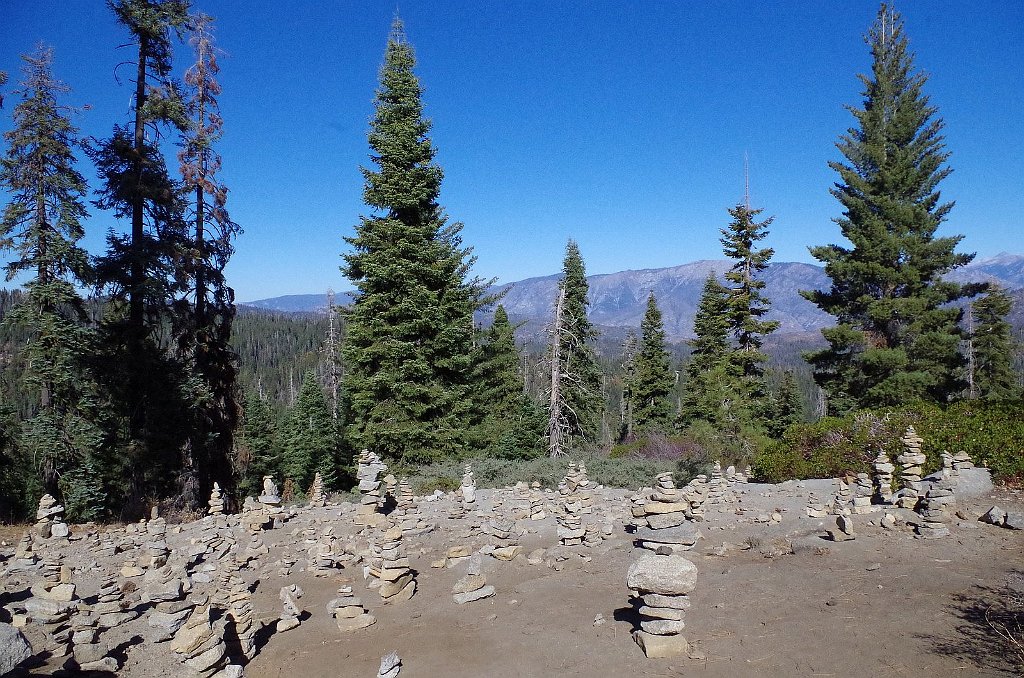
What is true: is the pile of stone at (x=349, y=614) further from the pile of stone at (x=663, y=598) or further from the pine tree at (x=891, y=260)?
the pine tree at (x=891, y=260)

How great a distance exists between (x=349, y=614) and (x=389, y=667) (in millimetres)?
2070

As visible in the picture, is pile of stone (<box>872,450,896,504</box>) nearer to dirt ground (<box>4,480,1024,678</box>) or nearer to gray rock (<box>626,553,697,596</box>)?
dirt ground (<box>4,480,1024,678</box>)

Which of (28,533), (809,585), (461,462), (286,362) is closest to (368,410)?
(461,462)

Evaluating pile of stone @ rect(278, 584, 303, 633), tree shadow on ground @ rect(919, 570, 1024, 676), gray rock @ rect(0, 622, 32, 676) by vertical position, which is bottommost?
pile of stone @ rect(278, 584, 303, 633)

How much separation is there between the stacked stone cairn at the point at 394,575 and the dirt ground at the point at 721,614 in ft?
0.73

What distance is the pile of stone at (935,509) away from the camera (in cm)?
969

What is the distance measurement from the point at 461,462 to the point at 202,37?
17410 millimetres

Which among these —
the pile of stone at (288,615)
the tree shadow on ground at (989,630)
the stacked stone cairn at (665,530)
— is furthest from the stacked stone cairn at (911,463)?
the pile of stone at (288,615)

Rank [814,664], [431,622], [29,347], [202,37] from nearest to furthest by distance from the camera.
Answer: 1. [814,664]
2. [431,622]
3. [29,347]
4. [202,37]

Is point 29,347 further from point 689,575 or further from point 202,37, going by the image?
point 689,575

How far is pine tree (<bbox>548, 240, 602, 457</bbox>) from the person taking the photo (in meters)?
23.4

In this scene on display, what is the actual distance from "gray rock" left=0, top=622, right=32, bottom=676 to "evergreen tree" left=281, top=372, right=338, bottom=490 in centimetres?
3656

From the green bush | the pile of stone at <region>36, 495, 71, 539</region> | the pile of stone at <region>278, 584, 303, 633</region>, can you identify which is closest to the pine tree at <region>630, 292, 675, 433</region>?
the green bush

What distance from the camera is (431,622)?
745cm
